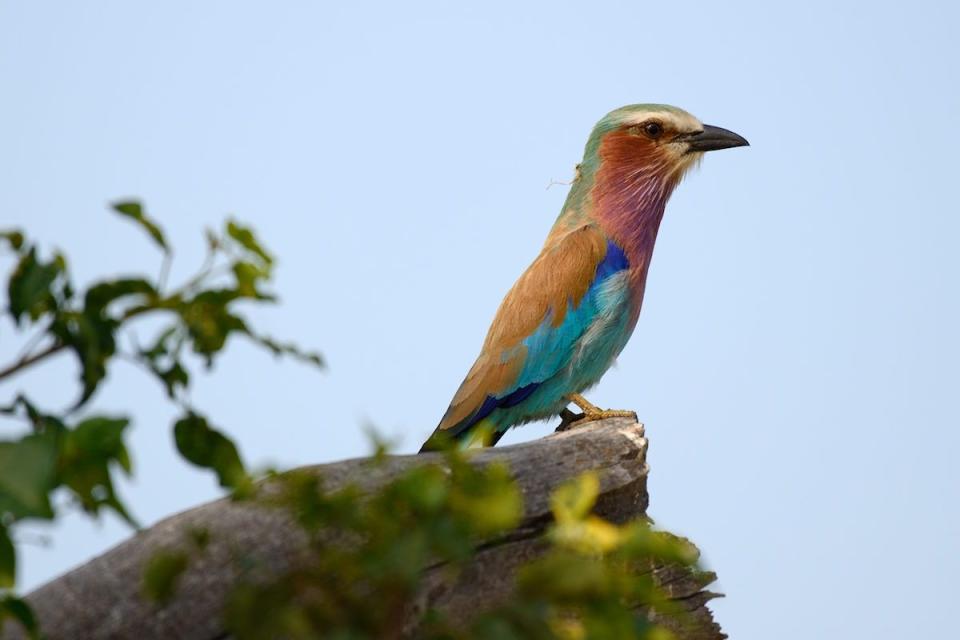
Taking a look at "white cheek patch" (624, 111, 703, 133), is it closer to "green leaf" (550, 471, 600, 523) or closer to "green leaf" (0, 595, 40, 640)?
"green leaf" (550, 471, 600, 523)

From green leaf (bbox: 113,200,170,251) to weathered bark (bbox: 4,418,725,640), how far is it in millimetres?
576

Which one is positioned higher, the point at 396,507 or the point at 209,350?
the point at 209,350

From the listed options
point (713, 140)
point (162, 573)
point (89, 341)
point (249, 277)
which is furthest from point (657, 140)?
point (162, 573)

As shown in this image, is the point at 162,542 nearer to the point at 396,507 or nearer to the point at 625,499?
the point at 396,507

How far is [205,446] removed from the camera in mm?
2410

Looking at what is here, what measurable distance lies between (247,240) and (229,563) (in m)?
0.93

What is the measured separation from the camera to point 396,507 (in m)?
1.99

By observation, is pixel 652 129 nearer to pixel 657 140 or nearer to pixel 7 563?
pixel 657 140

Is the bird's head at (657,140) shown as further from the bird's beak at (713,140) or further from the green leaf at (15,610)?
the green leaf at (15,610)

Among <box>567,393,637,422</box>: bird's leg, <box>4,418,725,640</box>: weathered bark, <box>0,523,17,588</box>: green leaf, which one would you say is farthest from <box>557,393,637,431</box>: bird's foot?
<box>0,523,17,588</box>: green leaf

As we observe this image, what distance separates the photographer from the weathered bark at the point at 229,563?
2.87 metres

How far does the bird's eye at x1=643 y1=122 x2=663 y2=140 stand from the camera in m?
7.51

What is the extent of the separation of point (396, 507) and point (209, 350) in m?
0.58

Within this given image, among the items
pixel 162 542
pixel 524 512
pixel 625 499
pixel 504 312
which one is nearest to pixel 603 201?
pixel 504 312
